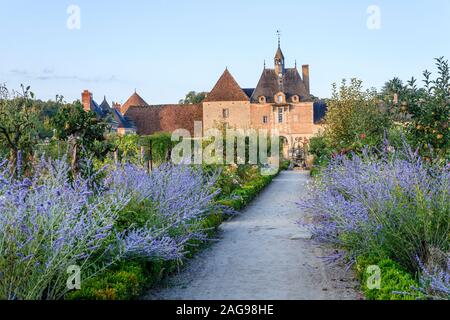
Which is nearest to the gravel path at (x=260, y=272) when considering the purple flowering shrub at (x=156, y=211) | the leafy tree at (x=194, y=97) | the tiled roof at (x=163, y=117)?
the purple flowering shrub at (x=156, y=211)

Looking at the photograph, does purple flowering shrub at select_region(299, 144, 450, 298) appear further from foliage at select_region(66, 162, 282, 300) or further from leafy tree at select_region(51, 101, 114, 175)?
leafy tree at select_region(51, 101, 114, 175)

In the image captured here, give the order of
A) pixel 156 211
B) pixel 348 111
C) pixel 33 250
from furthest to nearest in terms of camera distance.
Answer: pixel 348 111 < pixel 156 211 < pixel 33 250

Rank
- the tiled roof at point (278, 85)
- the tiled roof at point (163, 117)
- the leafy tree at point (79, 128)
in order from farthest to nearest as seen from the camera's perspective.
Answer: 1. the tiled roof at point (163, 117)
2. the tiled roof at point (278, 85)
3. the leafy tree at point (79, 128)

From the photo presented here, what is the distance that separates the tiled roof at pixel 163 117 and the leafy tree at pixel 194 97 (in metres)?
14.0

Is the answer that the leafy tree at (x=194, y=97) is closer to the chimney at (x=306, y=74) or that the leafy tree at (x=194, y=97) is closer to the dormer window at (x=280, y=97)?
the chimney at (x=306, y=74)

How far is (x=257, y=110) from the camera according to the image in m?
44.2

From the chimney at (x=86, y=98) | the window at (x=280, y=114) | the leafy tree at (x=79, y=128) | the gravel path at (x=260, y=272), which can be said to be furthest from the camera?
the window at (x=280, y=114)

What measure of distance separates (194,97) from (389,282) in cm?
5761

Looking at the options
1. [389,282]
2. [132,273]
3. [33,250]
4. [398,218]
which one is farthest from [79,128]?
[389,282]

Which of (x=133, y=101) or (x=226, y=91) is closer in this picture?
(x=226, y=91)

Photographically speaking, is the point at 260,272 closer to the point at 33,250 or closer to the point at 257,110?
the point at 33,250

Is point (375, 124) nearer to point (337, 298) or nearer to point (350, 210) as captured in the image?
point (350, 210)

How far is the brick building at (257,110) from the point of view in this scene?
143 ft
